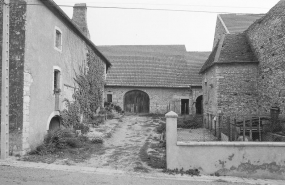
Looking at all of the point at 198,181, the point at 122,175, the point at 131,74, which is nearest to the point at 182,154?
the point at 198,181

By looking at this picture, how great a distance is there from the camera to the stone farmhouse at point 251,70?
10492 mm

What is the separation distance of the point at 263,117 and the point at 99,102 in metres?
11.5

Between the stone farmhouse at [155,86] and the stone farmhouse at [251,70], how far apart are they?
6362mm

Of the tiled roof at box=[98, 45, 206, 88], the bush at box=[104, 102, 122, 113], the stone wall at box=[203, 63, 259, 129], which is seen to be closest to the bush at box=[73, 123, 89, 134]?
the bush at box=[104, 102, 122, 113]

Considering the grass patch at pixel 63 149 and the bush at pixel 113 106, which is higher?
the bush at pixel 113 106

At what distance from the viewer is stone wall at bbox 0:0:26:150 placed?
7.08m

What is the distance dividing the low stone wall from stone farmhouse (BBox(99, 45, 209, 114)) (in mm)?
13789

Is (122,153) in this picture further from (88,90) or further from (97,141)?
(88,90)

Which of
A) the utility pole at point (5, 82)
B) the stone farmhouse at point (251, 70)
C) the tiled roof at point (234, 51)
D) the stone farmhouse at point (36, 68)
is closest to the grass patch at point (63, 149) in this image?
the stone farmhouse at point (36, 68)

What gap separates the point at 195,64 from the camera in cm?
2300

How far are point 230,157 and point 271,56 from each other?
7.62 metres

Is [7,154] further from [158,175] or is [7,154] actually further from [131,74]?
[131,74]

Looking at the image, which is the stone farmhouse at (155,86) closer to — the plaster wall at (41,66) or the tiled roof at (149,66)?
the tiled roof at (149,66)

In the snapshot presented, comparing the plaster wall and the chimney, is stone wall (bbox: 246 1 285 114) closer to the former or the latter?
the plaster wall
